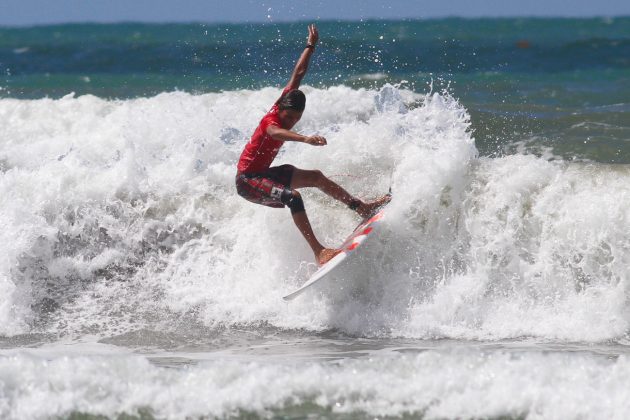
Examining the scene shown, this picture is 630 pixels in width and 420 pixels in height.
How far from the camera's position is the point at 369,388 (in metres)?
5.31

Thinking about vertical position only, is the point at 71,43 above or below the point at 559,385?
above

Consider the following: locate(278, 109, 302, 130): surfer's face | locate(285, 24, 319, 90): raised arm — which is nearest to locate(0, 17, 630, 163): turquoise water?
locate(285, 24, 319, 90): raised arm

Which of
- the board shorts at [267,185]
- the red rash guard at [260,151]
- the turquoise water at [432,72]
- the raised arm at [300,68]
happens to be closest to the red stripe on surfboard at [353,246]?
the board shorts at [267,185]

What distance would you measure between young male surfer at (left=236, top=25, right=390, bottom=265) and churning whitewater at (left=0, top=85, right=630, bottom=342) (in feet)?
1.87

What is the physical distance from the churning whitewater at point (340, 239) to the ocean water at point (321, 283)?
18 mm

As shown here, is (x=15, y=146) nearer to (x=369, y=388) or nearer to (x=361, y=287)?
(x=361, y=287)

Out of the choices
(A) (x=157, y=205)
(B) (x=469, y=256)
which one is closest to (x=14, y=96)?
(A) (x=157, y=205)

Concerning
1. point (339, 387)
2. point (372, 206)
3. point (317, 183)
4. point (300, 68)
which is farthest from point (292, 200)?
point (339, 387)

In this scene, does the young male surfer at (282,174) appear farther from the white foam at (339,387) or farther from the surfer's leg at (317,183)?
the white foam at (339,387)

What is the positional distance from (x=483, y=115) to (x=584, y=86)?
5439 mm

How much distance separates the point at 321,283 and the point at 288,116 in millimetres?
1437

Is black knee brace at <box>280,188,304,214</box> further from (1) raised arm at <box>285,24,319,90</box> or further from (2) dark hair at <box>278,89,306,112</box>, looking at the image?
(1) raised arm at <box>285,24,319,90</box>

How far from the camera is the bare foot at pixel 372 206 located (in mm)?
7430

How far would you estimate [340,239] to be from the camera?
319 inches
